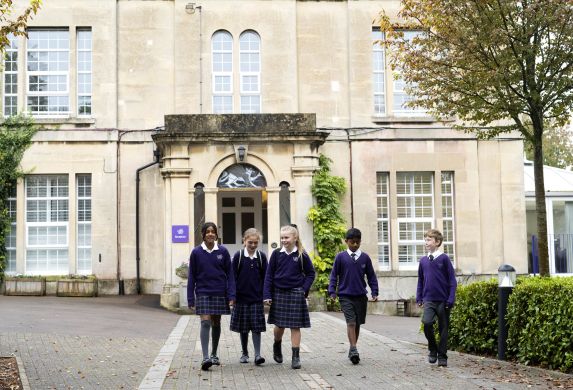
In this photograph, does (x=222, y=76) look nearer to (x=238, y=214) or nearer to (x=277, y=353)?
(x=238, y=214)

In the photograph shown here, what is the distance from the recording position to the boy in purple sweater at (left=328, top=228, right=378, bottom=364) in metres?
10.9

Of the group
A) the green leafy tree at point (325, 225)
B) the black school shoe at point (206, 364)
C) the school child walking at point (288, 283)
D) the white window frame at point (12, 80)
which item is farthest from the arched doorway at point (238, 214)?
the black school shoe at point (206, 364)

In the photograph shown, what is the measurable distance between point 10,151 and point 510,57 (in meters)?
14.5

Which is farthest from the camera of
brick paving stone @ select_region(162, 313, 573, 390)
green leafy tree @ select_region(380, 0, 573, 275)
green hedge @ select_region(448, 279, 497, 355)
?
green leafy tree @ select_region(380, 0, 573, 275)

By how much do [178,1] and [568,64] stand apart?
1303 centimetres

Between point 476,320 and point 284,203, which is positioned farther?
point 284,203

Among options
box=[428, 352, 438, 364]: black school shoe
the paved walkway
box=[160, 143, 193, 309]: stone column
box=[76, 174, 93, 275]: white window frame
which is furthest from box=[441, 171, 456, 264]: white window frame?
box=[428, 352, 438, 364]: black school shoe

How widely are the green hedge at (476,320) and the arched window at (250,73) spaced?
39.9 feet

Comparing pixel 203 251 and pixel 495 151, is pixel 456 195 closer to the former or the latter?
pixel 495 151

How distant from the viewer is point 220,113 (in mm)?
22859

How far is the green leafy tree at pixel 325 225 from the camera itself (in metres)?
20.8

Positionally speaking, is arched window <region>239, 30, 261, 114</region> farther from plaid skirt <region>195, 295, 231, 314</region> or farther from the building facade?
plaid skirt <region>195, 295, 231, 314</region>

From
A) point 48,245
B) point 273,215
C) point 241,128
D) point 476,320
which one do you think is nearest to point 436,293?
point 476,320

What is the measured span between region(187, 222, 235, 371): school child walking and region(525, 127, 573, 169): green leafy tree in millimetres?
43737
